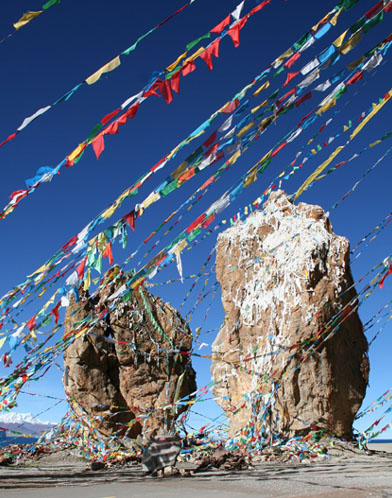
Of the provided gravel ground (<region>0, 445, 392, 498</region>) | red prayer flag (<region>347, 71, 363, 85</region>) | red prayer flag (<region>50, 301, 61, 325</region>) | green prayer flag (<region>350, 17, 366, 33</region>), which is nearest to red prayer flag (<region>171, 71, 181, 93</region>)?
green prayer flag (<region>350, 17, 366, 33</region>)

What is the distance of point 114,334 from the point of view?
10219mm

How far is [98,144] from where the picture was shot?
8.61 ft

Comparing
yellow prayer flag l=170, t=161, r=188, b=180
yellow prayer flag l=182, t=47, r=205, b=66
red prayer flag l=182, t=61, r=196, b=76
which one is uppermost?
yellow prayer flag l=182, t=47, r=205, b=66

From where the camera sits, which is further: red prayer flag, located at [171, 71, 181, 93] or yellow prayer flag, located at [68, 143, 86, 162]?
yellow prayer flag, located at [68, 143, 86, 162]

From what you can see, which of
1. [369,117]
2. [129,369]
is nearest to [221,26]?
[369,117]

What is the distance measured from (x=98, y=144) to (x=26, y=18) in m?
0.74

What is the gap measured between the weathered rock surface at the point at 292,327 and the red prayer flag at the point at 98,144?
4.06m

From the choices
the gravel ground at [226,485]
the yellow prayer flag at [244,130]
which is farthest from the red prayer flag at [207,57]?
the gravel ground at [226,485]

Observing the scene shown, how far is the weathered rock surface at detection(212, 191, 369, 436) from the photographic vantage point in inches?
276

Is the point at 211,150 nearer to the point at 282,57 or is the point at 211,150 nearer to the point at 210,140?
the point at 210,140

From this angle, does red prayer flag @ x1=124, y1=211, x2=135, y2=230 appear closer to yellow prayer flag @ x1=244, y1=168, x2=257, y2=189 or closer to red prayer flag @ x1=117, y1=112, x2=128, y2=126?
red prayer flag @ x1=117, y1=112, x2=128, y2=126

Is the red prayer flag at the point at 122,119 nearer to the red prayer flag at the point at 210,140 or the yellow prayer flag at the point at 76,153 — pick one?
the yellow prayer flag at the point at 76,153

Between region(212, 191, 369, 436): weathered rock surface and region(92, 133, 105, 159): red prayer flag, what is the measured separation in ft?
13.3

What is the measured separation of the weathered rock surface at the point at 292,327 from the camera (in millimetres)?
7008
